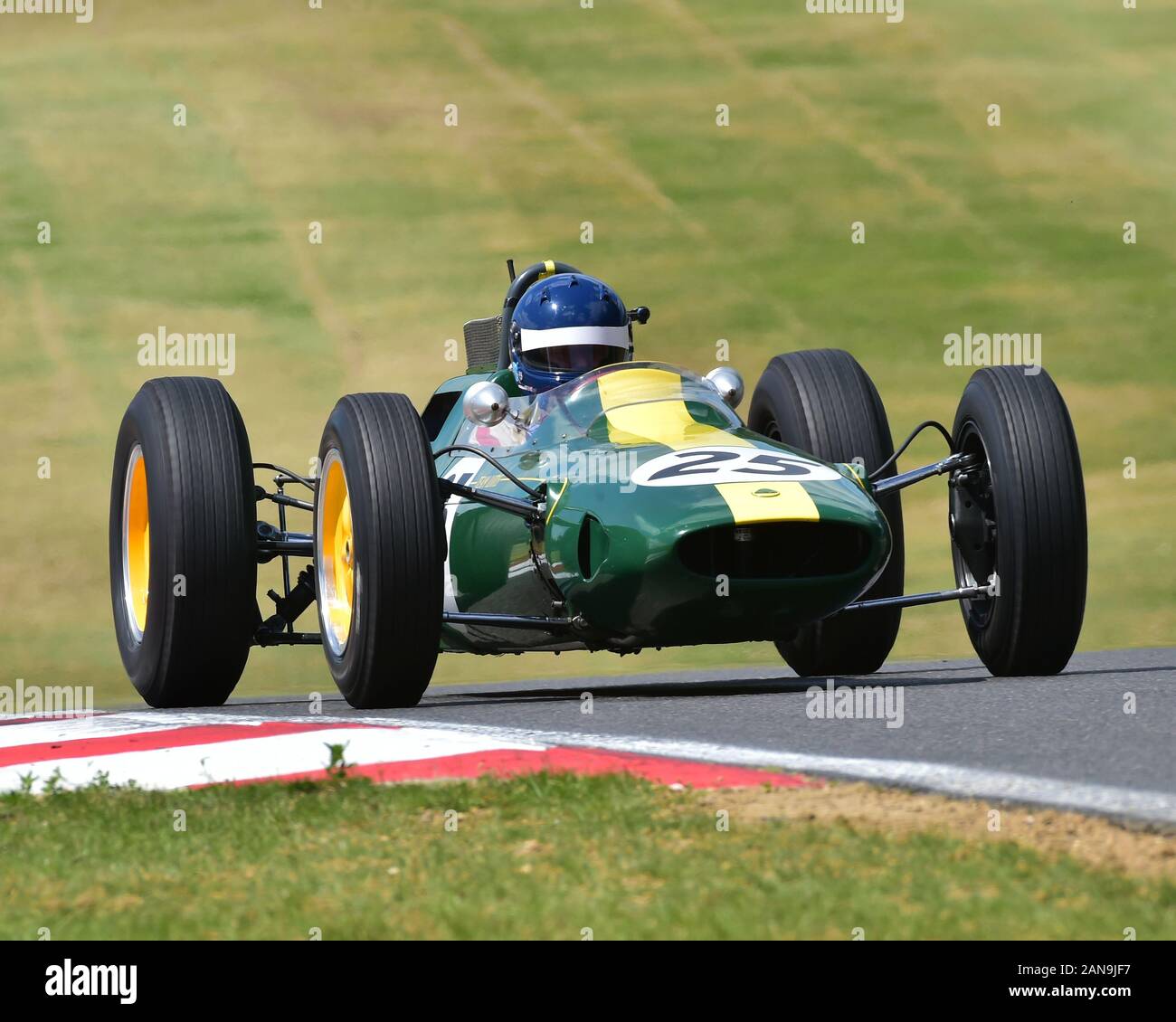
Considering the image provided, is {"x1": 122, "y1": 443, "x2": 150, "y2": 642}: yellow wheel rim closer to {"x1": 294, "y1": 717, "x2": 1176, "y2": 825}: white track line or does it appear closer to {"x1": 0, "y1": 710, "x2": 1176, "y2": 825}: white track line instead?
{"x1": 0, "y1": 710, "x2": 1176, "y2": 825}: white track line

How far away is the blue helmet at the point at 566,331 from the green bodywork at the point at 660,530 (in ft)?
1.82

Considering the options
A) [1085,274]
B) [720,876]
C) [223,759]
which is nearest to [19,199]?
[1085,274]

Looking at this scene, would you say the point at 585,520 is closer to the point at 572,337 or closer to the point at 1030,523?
the point at 572,337

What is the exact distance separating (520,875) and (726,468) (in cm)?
380

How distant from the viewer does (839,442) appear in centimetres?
1023

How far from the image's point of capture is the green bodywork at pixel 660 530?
26.6 feet

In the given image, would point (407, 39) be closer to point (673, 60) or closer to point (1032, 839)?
point (673, 60)

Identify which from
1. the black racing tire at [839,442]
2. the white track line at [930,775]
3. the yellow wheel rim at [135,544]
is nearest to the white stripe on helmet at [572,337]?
the black racing tire at [839,442]

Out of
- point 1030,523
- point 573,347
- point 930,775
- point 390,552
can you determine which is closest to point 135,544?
point 573,347

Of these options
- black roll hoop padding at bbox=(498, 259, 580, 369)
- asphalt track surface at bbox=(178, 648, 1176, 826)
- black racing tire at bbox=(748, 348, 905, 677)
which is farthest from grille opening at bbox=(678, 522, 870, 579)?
black roll hoop padding at bbox=(498, 259, 580, 369)

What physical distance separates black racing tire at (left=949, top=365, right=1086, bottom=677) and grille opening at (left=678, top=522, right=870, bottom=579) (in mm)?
1092

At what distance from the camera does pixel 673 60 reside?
36.9m

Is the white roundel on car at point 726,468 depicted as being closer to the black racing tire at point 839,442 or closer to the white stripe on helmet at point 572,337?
the black racing tire at point 839,442

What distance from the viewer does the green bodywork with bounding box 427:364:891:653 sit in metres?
8.11
